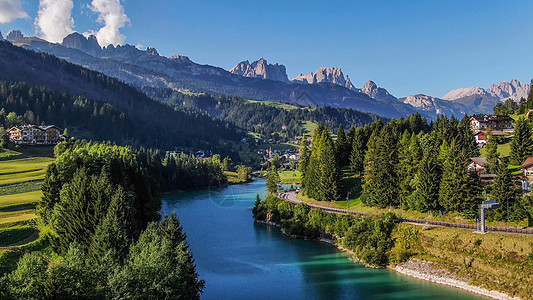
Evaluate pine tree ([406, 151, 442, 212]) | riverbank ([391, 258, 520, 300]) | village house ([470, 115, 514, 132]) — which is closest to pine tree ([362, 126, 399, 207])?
pine tree ([406, 151, 442, 212])

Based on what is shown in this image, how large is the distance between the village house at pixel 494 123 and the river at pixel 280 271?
7074 centimetres

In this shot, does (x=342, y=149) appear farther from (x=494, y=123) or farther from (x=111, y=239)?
(x=111, y=239)

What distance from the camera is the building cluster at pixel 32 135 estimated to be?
11494 cm

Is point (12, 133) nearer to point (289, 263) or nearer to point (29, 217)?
point (29, 217)

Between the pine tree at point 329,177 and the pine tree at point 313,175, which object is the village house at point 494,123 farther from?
the pine tree at point 329,177

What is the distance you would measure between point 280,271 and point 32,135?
102m

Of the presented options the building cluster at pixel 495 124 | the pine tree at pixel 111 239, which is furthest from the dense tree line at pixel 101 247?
the building cluster at pixel 495 124

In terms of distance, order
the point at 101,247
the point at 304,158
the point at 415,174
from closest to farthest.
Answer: the point at 101,247 → the point at 415,174 → the point at 304,158

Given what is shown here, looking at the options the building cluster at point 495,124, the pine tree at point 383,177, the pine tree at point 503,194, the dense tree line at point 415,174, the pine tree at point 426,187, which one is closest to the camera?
the pine tree at point 503,194

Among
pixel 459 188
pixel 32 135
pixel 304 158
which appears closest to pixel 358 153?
pixel 304 158

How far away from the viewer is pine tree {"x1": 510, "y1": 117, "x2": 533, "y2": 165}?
69.2 m

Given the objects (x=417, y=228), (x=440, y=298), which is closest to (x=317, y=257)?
(x=417, y=228)

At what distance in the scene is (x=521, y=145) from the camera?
69438mm

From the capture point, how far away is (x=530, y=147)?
69188 millimetres
